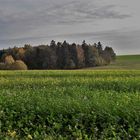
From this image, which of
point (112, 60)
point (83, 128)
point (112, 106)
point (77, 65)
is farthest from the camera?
point (112, 60)

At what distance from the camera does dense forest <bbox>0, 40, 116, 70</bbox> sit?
79750 mm

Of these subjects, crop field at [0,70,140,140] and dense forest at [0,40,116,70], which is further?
dense forest at [0,40,116,70]

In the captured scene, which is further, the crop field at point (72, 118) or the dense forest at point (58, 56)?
the dense forest at point (58, 56)

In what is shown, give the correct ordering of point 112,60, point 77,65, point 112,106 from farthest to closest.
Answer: point 112,60, point 77,65, point 112,106

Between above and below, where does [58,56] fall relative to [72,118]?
above

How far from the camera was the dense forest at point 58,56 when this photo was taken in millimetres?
79750

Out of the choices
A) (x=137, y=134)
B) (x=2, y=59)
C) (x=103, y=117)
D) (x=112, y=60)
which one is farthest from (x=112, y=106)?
(x=112, y=60)

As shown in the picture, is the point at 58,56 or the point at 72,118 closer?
the point at 72,118

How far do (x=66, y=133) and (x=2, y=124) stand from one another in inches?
67.4

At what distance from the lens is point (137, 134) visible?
30.3 feet

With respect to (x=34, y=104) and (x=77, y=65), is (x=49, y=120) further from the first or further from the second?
(x=77, y=65)

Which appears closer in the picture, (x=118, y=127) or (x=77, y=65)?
(x=118, y=127)

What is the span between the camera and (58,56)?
269 ft

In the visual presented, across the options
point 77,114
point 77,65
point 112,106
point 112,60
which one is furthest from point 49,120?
point 112,60
